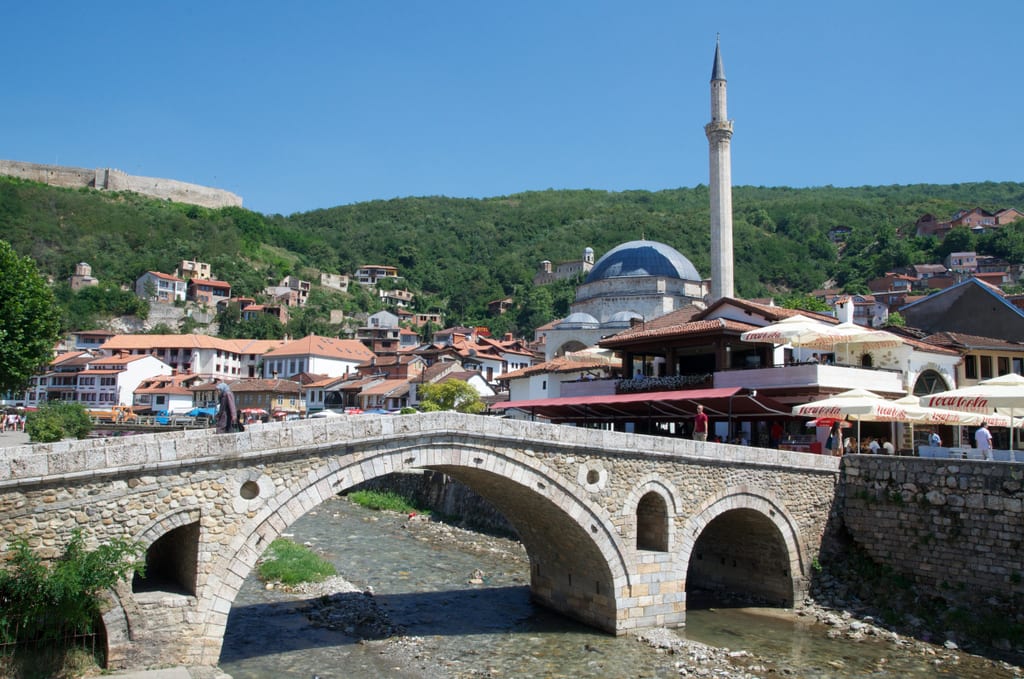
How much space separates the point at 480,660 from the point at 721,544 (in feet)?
23.4

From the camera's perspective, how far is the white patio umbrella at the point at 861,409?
15008mm

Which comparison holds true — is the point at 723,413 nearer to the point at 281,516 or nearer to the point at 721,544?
the point at 721,544

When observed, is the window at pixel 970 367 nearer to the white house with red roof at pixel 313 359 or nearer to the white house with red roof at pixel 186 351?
the white house with red roof at pixel 313 359

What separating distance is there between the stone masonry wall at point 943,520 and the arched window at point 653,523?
470 cm

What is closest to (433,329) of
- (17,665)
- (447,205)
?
(447,205)

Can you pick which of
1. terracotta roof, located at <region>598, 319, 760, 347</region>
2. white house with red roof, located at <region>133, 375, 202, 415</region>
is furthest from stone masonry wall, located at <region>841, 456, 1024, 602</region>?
white house with red roof, located at <region>133, 375, 202, 415</region>

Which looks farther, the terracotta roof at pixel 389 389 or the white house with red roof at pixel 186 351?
the white house with red roof at pixel 186 351

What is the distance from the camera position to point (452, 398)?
109ft

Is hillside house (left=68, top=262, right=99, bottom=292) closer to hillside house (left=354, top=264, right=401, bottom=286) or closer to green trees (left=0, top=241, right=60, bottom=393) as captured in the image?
hillside house (left=354, top=264, right=401, bottom=286)

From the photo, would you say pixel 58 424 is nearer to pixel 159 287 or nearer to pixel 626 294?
pixel 626 294

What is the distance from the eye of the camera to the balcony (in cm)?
1823

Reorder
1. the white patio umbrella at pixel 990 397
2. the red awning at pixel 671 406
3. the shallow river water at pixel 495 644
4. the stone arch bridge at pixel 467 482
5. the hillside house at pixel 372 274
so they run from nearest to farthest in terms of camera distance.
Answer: the stone arch bridge at pixel 467 482 → the shallow river water at pixel 495 644 → the white patio umbrella at pixel 990 397 → the red awning at pixel 671 406 → the hillside house at pixel 372 274

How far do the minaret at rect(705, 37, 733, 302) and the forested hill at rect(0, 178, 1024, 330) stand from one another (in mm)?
48197

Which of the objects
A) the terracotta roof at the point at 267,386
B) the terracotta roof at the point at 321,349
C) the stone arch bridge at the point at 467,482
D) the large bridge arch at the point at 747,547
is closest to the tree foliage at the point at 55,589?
the stone arch bridge at the point at 467,482
